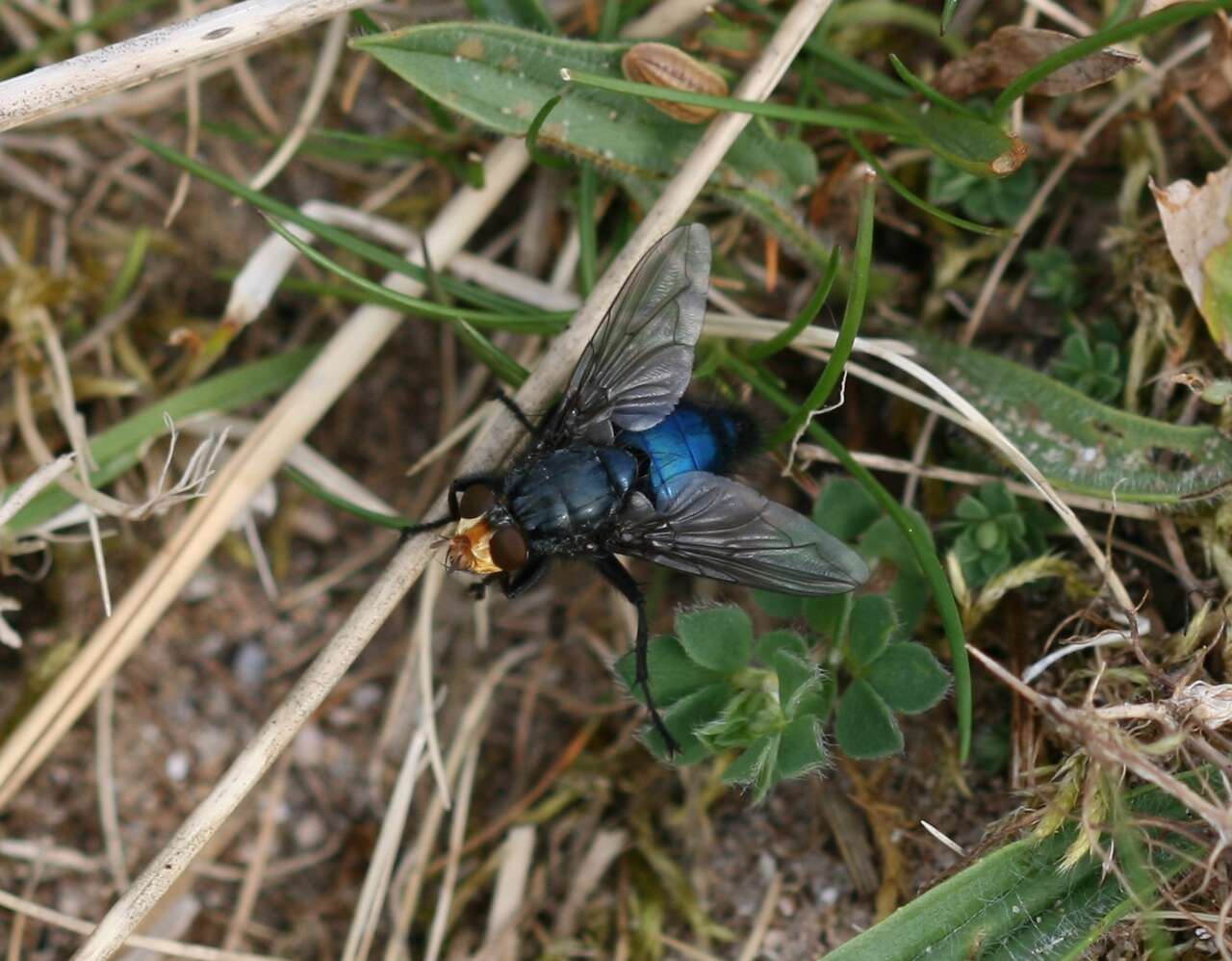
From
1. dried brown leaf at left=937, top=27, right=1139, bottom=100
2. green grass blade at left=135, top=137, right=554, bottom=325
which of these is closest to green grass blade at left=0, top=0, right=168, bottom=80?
green grass blade at left=135, top=137, right=554, bottom=325

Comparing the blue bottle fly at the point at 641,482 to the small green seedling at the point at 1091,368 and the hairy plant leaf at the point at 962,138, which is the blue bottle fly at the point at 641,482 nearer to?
the hairy plant leaf at the point at 962,138

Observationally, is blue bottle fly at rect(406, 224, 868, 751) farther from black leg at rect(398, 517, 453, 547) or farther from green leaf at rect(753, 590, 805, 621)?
green leaf at rect(753, 590, 805, 621)

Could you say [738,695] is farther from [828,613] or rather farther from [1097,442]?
[1097,442]

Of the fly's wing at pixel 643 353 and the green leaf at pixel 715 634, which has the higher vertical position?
the fly's wing at pixel 643 353

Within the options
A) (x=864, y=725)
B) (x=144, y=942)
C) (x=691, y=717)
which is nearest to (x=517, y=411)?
(x=691, y=717)

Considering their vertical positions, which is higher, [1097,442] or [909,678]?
[1097,442]

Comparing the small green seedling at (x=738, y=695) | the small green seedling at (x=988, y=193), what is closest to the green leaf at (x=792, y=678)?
the small green seedling at (x=738, y=695)

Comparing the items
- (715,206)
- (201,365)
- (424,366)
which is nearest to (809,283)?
(715,206)

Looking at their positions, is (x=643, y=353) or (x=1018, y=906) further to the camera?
(x=643, y=353)
